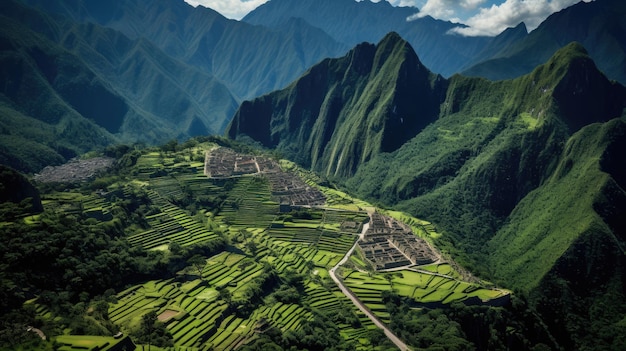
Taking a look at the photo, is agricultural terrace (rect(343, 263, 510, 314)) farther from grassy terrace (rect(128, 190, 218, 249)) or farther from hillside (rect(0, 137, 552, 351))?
grassy terrace (rect(128, 190, 218, 249))

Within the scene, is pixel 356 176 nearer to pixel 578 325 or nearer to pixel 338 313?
pixel 578 325

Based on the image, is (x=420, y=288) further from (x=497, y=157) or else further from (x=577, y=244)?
(x=497, y=157)

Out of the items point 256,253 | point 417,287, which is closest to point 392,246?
point 417,287

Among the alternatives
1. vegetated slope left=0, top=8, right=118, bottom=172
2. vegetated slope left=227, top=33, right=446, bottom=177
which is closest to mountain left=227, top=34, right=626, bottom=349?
vegetated slope left=227, top=33, right=446, bottom=177

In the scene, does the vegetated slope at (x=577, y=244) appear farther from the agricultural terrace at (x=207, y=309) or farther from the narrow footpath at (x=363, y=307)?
the agricultural terrace at (x=207, y=309)

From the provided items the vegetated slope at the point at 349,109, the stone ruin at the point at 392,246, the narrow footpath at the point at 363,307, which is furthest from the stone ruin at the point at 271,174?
the vegetated slope at the point at 349,109

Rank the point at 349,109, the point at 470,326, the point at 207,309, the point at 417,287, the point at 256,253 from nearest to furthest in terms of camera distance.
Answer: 1. the point at 207,309
2. the point at 470,326
3. the point at 417,287
4. the point at 256,253
5. the point at 349,109
